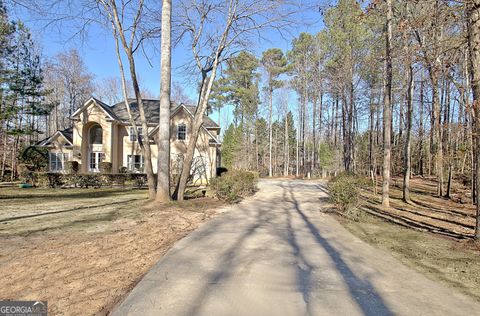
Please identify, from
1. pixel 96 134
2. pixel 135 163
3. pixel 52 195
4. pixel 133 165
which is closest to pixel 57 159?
pixel 96 134

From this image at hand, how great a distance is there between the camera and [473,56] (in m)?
6.32

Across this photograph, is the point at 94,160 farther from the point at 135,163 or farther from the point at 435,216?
the point at 435,216

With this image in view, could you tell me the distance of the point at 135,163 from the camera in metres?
25.2

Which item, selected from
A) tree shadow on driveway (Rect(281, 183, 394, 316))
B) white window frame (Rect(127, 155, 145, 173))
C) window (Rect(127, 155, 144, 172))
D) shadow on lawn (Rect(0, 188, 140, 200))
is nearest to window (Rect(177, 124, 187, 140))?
white window frame (Rect(127, 155, 145, 173))

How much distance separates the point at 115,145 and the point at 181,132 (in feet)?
21.4

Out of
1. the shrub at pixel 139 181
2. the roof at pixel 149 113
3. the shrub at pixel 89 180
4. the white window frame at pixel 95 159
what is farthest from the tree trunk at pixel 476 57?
the white window frame at pixel 95 159

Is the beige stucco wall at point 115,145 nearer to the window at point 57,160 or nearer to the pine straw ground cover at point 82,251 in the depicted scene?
the window at point 57,160

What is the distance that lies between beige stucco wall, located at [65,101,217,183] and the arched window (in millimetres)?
383

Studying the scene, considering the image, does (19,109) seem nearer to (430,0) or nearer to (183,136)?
(183,136)

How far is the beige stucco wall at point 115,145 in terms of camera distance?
23531mm

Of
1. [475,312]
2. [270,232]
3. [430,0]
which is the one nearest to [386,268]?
[475,312]

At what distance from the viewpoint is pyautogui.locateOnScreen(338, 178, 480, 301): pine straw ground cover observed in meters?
4.41

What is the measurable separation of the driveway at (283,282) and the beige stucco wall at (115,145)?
17.8 meters

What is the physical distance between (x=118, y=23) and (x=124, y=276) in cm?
1144
